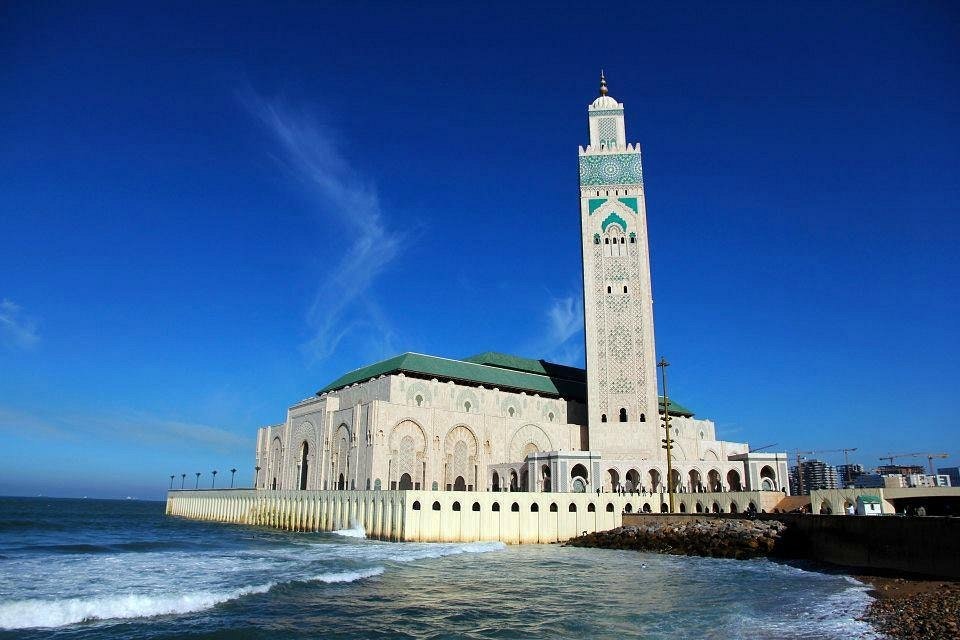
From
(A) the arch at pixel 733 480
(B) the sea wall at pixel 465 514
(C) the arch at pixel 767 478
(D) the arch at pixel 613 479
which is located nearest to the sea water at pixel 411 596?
(B) the sea wall at pixel 465 514

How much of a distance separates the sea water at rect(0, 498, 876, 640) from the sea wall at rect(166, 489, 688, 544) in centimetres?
537

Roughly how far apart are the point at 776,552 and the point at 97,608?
25.9 metres

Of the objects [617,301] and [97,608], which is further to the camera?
[617,301]

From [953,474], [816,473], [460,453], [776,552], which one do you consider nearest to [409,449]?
[460,453]

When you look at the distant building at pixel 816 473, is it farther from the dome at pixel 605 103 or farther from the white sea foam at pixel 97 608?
the white sea foam at pixel 97 608

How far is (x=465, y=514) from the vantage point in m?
36.8

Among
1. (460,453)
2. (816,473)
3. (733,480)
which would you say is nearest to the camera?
(460,453)

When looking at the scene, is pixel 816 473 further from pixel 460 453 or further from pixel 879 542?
pixel 879 542

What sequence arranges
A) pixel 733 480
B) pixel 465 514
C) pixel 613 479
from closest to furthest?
pixel 465 514 → pixel 613 479 → pixel 733 480

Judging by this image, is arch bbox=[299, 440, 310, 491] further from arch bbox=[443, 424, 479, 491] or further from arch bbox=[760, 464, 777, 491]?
arch bbox=[760, 464, 777, 491]

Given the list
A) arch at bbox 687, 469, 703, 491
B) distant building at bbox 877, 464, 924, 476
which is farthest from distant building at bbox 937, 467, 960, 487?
arch at bbox 687, 469, 703, 491

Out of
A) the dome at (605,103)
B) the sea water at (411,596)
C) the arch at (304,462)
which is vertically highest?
the dome at (605,103)

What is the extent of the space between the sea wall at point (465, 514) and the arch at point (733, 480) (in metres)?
11.9

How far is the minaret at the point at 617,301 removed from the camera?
169ft
